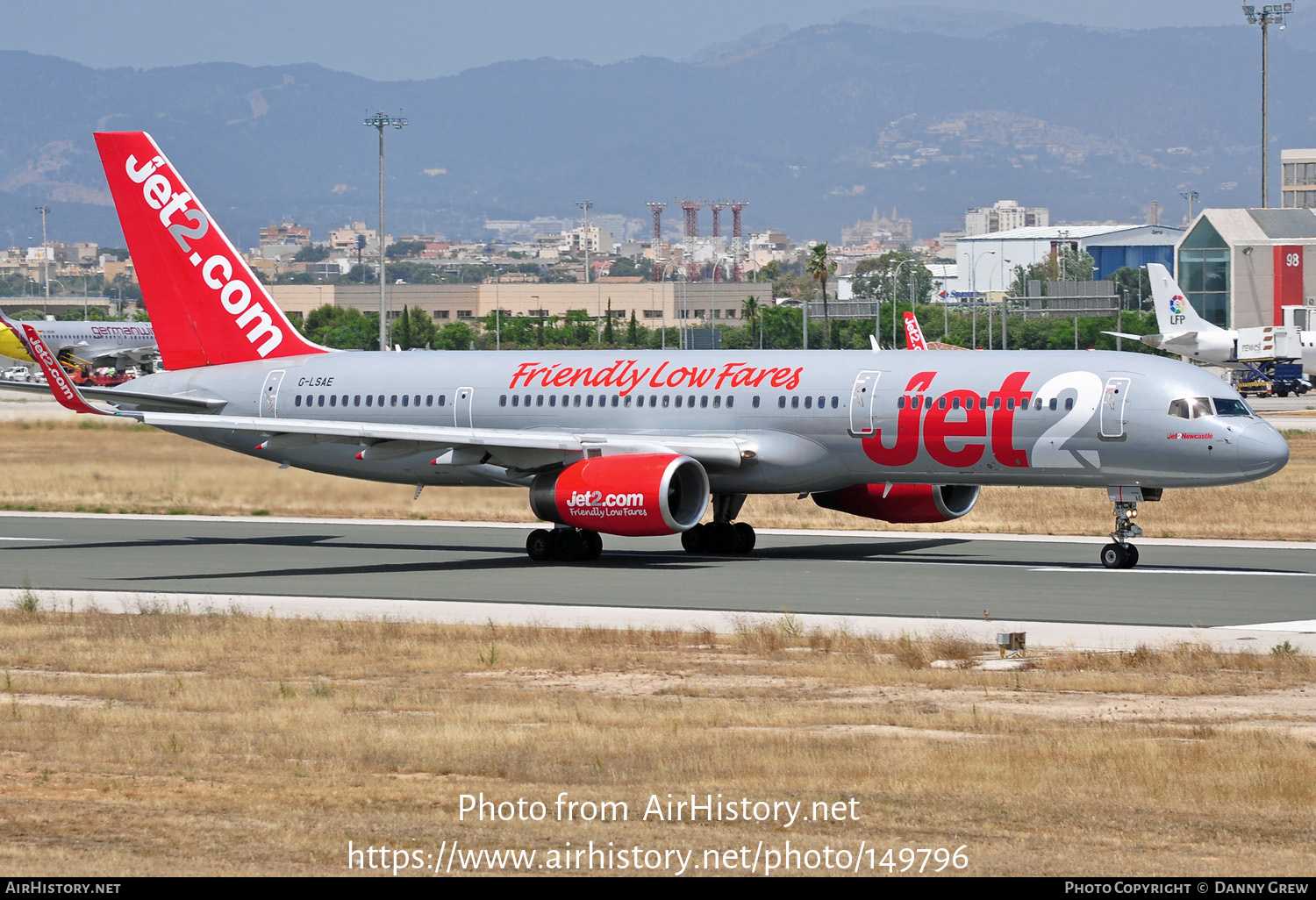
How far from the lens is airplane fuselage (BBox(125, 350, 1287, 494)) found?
104ft

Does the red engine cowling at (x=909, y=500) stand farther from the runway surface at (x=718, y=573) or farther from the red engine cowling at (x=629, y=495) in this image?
the red engine cowling at (x=629, y=495)

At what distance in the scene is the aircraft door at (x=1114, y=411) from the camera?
104 feet

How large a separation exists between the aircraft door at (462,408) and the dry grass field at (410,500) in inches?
70.1

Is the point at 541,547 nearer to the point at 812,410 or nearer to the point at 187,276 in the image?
the point at 812,410

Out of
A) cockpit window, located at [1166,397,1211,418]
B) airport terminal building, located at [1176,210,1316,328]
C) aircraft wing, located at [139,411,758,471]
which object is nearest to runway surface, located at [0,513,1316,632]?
aircraft wing, located at [139,411,758,471]

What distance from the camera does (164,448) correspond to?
176 feet

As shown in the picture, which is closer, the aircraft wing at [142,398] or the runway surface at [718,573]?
the runway surface at [718,573]

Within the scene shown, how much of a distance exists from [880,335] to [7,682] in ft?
564

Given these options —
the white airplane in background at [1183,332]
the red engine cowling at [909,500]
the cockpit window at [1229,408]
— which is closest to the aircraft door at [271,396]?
the red engine cowling at [909,500]

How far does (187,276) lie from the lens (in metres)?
40.9

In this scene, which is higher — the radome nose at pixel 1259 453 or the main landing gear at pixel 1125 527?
the radome nose at pixel 1259 453

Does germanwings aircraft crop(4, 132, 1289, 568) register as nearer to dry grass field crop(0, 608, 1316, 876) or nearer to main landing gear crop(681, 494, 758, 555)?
main landing gear crop(681, 494, 758, 555)

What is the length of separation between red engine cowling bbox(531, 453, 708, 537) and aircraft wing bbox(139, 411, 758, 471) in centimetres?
62

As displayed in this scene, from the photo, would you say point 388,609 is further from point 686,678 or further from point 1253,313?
point 1253,313
